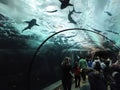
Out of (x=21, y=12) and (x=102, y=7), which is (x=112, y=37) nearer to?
(x=102, y=7)

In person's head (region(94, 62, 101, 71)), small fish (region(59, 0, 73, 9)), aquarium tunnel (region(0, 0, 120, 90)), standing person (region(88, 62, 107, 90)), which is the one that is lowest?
standing person (region(88, 62, 107, 90))

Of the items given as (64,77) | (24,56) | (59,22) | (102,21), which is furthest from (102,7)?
(64,77)

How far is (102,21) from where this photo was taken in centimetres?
2347

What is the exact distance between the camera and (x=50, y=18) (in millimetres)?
21188

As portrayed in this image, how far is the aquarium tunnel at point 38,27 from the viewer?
1830 centimetres

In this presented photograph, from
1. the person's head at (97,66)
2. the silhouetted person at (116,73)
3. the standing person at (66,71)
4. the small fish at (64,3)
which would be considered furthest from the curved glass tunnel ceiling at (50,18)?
the silhouetted person at (116,73)

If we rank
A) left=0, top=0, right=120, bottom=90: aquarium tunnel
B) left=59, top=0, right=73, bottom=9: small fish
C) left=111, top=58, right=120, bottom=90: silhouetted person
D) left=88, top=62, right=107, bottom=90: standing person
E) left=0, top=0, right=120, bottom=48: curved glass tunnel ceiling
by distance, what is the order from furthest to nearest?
left=59, top=0, right=73, bottom=9: small fish
left=0, top=0, right=120, bottom=90: aquarium tunnel
left=0, top=0, right=120, bottom=48: curved glass tunnel ceiling
left=88, top=62, right=107, bottom=90: standing person
left=111, top=58, right=120, bottom=90: silhouetted person

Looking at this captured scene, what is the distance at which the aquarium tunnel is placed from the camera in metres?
18.3

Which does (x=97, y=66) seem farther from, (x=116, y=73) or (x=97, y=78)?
(x=116, y=73)

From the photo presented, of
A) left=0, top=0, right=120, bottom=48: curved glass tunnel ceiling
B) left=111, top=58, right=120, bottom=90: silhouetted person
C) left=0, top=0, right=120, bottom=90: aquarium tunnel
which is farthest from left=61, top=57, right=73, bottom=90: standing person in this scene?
left=0, top=0, right=120, bottom=48: curved glass tunnel ceiling

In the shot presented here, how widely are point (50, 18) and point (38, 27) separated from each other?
4.21ft

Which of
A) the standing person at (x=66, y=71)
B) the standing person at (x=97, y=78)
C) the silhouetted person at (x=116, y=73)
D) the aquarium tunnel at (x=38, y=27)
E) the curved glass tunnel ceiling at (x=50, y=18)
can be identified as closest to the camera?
the silhouetted person at (x=116, y=73)

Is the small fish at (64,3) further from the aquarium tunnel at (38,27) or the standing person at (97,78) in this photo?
the standing person at (97,78)

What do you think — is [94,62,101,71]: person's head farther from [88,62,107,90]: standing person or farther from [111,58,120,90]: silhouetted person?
[111,58,120,90]: silhouetted person
